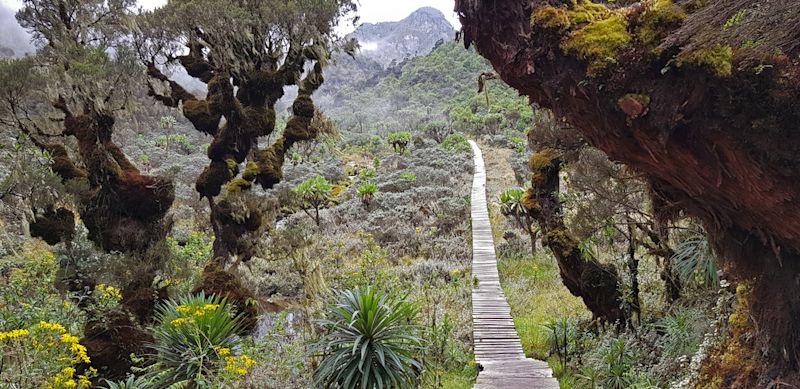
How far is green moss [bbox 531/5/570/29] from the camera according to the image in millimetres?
3137

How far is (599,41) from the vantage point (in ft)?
9.91

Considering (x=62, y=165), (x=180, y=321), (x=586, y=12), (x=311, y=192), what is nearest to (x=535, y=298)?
(x=180, y=321)

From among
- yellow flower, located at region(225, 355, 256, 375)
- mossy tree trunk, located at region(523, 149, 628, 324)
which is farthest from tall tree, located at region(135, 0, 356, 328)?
mossy tree trunk, located at region(523, 149, 628, 324)

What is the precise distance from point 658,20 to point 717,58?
501 millimetres

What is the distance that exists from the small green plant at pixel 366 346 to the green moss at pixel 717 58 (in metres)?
3.84

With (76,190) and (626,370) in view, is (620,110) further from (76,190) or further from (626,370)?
(76,190)

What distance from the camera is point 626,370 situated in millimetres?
5695

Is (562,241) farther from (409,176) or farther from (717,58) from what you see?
(409,176)

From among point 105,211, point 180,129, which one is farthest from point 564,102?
point 180,129

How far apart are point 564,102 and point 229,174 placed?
7337 mm

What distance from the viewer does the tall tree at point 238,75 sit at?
9117 mm

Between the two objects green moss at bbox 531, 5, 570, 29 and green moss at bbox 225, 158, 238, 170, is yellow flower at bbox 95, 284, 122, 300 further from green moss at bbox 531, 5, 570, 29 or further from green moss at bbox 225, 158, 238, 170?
green moss at bbox 531, 5, 570, 29

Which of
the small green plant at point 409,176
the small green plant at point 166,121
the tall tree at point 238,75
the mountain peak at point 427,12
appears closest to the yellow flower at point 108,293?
the tall tree at point 238,75

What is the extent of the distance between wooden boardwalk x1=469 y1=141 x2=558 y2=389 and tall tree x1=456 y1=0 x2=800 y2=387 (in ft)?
8.77
